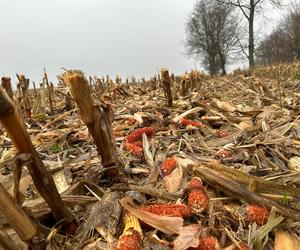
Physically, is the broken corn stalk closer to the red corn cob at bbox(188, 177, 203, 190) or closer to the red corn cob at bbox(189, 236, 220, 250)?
the red corn cob at bbox(189, 236, 220, 250)

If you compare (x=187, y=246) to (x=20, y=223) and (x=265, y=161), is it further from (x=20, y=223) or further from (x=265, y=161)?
(x=265, y=161)

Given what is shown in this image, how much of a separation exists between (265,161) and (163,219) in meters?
1.20

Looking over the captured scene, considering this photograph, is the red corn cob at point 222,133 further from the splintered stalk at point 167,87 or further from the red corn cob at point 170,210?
the red corn cob at point 170,210

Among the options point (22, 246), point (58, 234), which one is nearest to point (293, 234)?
point (58, 234)

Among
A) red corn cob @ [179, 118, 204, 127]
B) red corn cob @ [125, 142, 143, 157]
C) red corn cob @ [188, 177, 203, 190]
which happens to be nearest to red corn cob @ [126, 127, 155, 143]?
red corn cob @ [125, 142, 143, 157]

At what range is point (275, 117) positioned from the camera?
13.9 ft

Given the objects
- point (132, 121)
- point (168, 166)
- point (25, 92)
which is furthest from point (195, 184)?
point (25, 92)

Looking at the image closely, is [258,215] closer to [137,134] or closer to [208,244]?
[208,244]

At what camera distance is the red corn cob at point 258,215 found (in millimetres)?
2043

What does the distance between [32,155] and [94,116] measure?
66 centimetres

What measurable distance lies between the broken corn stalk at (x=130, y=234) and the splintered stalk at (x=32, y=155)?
10.8 inches

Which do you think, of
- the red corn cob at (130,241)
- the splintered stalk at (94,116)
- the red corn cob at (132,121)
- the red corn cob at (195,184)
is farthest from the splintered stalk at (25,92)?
the red corn cob at (130,241)

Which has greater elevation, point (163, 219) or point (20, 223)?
point (20, 223)

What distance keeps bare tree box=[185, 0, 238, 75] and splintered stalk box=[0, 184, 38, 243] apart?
43.0m
